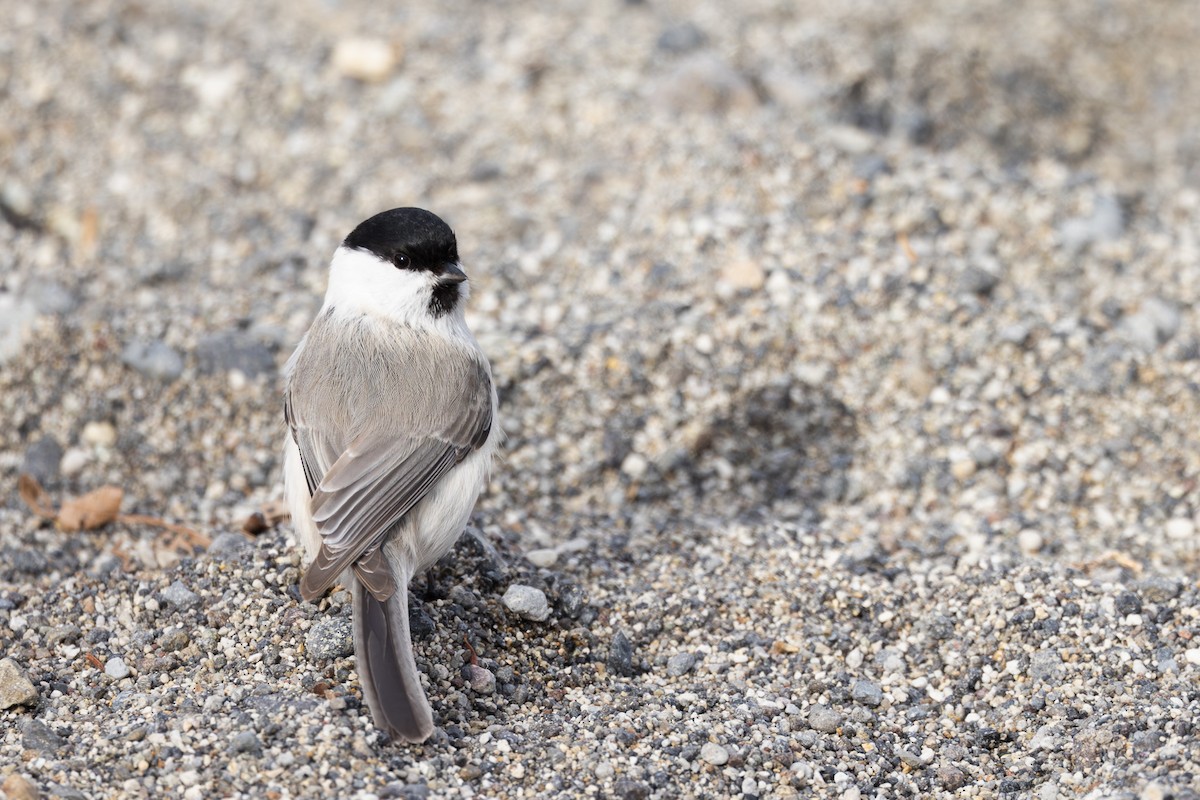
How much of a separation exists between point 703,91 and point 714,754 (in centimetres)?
358

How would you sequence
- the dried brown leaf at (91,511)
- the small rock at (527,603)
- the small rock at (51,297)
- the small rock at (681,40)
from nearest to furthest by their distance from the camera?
1. the small rock at (527,603)
2. the dried brown leaf at (91,511)
3. the small rock at (51,297)
4. the small rock at (681,40)

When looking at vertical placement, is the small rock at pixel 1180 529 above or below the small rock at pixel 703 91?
below

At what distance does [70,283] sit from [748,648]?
3.25 meters

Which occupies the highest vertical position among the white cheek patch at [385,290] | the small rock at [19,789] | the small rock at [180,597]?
the white cheek patch at [385,290]

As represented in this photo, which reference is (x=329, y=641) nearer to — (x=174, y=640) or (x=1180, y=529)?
(x=174, y=640)

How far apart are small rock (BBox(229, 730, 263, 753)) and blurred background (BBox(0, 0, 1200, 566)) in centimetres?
158

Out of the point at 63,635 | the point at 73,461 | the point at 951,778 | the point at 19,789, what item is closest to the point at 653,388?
the point at 951,778

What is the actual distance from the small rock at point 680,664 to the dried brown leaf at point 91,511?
6.70 ft

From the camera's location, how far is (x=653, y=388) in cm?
507

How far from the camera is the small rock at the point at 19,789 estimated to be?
298cm

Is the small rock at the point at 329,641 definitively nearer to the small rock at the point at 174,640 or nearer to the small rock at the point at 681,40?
the small rock at the point at 174,640

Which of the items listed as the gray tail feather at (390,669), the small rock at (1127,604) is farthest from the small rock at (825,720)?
the gray tail feather at (390,669)

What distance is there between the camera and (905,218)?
5508 mm

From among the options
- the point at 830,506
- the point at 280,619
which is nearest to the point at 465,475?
the point at 280,619
